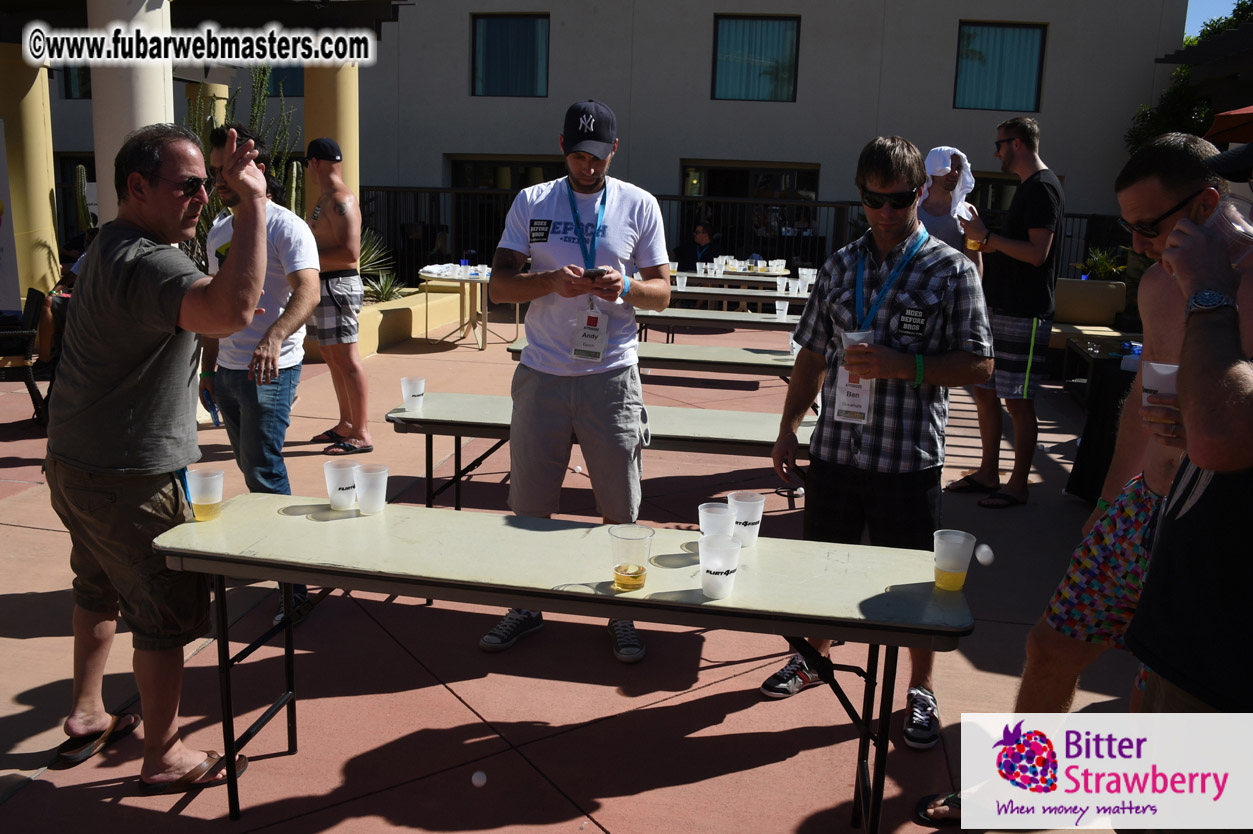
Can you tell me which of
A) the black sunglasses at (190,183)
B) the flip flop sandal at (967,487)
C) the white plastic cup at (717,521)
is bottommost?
the flip flop sandal at (967,487)

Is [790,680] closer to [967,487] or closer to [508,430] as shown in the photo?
[508,430]

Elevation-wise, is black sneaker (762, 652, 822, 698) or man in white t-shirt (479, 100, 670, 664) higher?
man in white t-shirt (479, 100, 670, 664)

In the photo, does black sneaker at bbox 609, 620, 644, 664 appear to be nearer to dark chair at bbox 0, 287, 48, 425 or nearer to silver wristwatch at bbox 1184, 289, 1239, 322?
silver wristwatch at bbox 1184, 289, 1239, 322

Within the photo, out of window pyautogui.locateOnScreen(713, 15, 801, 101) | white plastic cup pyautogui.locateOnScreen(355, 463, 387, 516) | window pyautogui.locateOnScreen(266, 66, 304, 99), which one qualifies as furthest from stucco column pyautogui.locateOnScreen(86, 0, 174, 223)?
window pyautogui.locateOnScreen(266, 66, 304, 99)

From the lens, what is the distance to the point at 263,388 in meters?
4.12

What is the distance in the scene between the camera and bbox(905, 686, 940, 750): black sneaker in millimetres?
3182

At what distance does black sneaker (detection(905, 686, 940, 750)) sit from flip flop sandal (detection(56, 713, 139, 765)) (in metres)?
2.64

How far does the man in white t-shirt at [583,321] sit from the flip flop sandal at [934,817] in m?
1.27

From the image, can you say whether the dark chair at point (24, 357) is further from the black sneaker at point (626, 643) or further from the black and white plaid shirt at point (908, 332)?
the black and white plaid shirt at point (908, 332)

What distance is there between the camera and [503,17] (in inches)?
760

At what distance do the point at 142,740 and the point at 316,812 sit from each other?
2.62ft

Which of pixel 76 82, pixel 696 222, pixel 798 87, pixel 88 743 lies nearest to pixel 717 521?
pixel 88 743

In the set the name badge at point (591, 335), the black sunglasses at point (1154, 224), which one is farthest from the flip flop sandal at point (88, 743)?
the black sunglasses at point (1154, 224)

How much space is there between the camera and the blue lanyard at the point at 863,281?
10.2 ft
